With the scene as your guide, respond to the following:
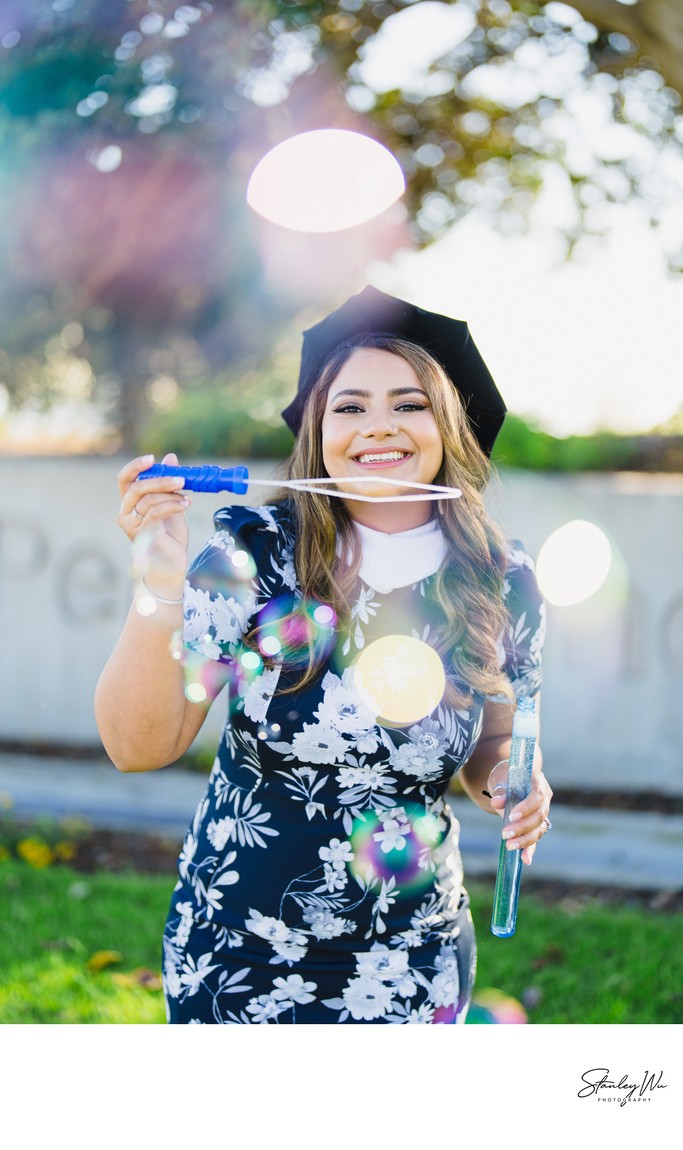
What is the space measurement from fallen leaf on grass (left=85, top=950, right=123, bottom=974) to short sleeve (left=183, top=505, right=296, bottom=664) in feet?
5.74

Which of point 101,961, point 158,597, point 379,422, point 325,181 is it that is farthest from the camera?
point 325,181

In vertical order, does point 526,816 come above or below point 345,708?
below

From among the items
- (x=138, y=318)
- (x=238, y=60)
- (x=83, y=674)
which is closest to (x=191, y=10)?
(x=238, y=60)

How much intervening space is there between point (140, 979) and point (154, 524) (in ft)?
6.33

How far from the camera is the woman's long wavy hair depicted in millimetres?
1805

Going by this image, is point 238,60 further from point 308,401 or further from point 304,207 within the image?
point 308,401

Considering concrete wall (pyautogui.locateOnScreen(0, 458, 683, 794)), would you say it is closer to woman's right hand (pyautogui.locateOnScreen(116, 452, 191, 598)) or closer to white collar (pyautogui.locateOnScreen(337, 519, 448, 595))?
white collar (pyautogui.locateOnScreen(337, 519, 448, 595))

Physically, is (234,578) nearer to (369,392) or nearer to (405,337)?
(369,392)

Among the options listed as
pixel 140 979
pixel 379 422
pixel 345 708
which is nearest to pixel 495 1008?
pixel 140 979

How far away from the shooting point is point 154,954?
3.10 m

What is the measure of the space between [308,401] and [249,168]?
12.1 feet
